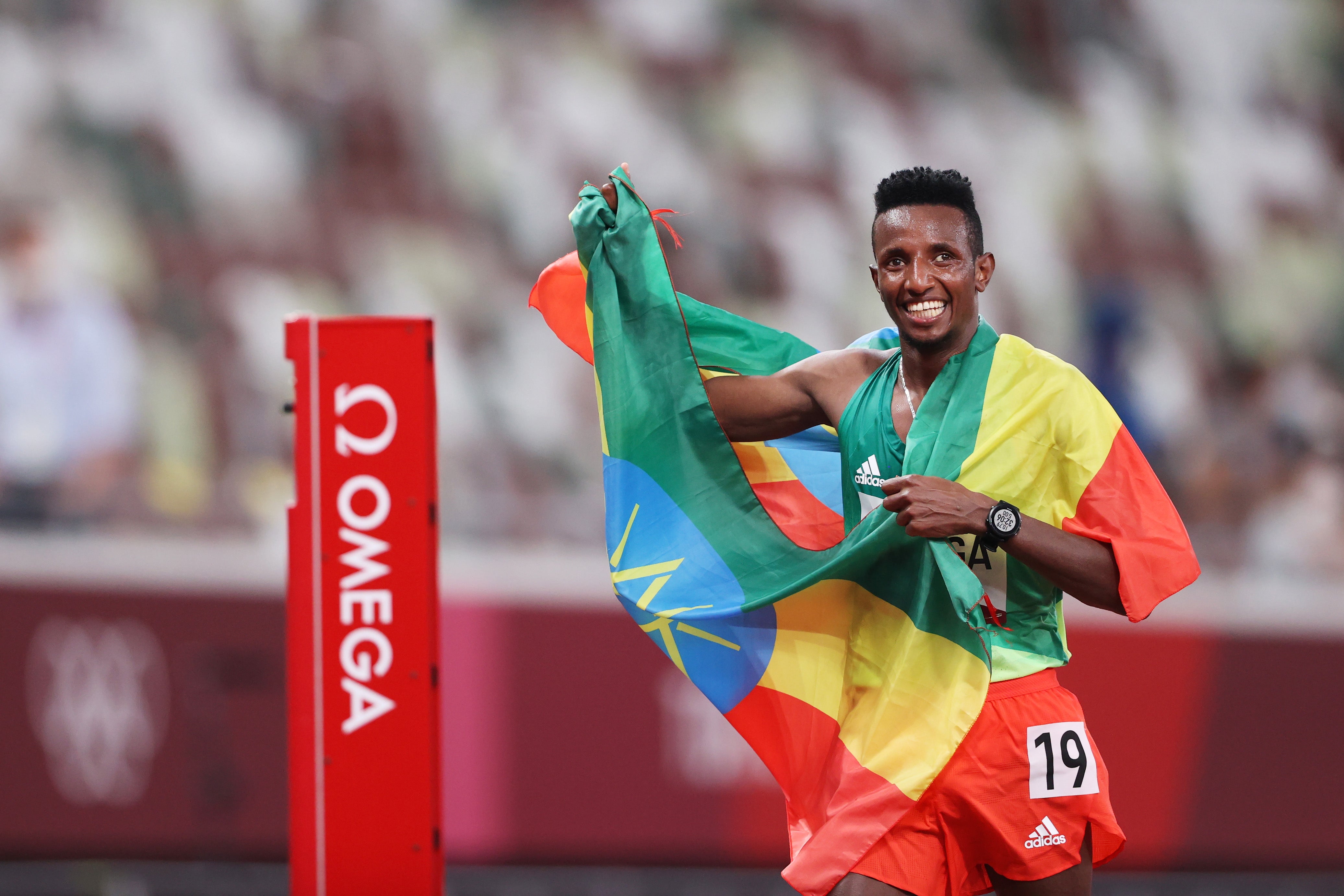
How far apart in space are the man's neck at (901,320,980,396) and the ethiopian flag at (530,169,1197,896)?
0.09 ft

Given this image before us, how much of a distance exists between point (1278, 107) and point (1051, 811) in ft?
Answer: 23.6

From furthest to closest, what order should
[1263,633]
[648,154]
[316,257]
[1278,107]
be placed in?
[1278,107]
[648,154]
[316,257]
[1263,633]

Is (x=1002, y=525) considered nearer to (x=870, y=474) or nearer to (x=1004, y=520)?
(x=1004, y=520)

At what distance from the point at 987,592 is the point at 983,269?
65 cm

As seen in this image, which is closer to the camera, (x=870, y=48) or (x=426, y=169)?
(x=426, y=169)

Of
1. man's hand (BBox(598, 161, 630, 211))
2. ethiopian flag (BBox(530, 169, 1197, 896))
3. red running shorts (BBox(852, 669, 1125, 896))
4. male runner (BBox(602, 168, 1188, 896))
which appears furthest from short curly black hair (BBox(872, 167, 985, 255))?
red running shorts (BBox(852, 669, 1125, 896))

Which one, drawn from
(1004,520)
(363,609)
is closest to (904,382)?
(1004,520)

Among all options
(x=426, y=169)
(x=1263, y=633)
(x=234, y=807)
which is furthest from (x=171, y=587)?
(x=1263, y=633)

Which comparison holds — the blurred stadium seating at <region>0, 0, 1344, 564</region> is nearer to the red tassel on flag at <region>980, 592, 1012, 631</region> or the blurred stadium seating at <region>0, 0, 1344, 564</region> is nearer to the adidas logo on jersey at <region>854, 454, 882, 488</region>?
the adidas logo on jersey at <region>854, 454, 882, 488</region>

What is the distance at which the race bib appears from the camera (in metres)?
3.06

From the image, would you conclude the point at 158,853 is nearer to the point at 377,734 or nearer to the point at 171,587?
the point at 171,587

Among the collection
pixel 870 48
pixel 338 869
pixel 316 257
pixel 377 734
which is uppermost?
pixel 870 48

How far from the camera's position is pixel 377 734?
11.2 feet

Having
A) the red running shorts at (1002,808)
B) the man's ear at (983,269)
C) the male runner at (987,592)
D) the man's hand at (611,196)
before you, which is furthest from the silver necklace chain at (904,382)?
the man's hand at (611,196)
